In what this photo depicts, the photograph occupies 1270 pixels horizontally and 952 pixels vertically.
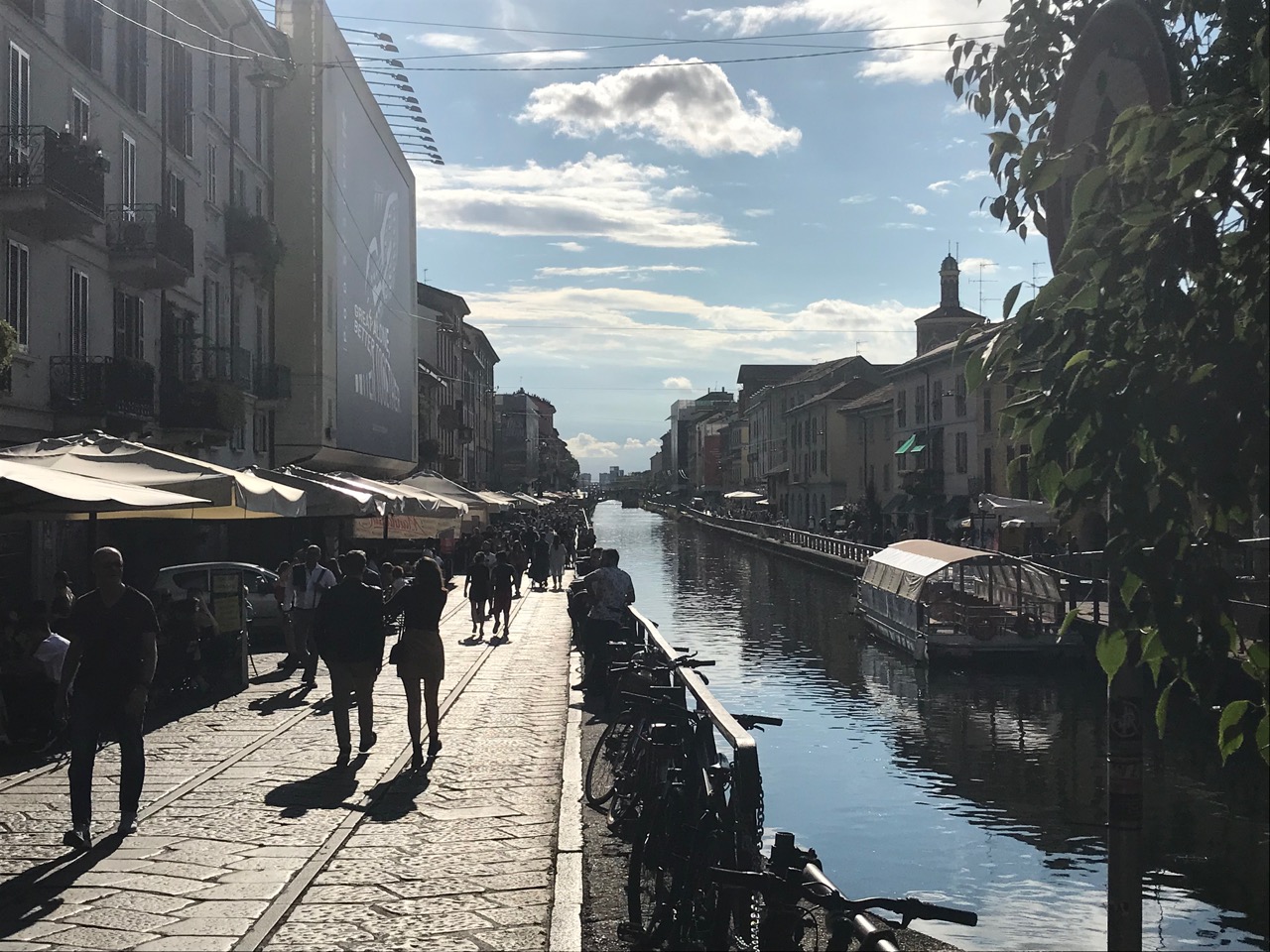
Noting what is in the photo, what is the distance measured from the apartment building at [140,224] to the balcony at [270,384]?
6 centimetres

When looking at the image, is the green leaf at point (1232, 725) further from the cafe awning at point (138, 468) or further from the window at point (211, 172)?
the window at point (211, 172)

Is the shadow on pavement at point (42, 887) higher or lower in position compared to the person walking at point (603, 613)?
lower

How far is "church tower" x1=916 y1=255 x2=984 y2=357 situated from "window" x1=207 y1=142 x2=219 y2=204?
5399cm

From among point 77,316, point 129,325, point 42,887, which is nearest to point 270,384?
point 129,325

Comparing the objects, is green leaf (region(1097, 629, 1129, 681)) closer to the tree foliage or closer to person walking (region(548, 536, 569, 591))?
the tree foliage

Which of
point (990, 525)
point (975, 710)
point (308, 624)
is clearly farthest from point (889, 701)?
point (990, 525)

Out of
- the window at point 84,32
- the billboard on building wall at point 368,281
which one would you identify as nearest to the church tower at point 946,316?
the billboard on building wall at point 368,281

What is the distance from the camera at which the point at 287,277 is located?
3931 centimetres

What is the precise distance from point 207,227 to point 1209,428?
31563mm

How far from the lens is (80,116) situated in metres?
23.2

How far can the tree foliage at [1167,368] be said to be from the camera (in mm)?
2883

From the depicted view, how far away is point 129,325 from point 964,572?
686 inches

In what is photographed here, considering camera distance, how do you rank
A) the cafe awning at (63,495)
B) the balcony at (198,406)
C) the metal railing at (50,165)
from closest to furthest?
the cafe awning at (63,495)
the metal railing at (50,165)
the balcony at (198,406)

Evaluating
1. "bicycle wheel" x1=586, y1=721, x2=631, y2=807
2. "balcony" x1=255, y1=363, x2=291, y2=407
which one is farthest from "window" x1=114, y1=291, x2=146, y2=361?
"bicycle wheel" x1=586, y1=721, x2=631, y2=807
